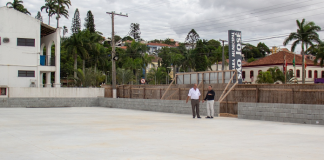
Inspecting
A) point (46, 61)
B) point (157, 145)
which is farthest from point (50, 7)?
point (157, 145)

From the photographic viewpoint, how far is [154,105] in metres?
25.2

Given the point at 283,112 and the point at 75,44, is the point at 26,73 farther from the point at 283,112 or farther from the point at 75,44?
the point at 75,44

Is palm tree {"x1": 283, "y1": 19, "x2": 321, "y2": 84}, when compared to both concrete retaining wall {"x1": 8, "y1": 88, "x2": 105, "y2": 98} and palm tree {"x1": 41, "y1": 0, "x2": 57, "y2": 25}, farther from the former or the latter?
palm tree {"x1": 41, "y1": 0, "x2": 57, "y2": 25}

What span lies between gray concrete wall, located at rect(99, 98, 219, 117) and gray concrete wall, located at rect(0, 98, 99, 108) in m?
1.57

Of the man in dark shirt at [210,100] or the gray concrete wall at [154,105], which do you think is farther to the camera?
the gray concrete wall at [154,105]

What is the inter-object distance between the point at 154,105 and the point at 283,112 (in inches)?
432

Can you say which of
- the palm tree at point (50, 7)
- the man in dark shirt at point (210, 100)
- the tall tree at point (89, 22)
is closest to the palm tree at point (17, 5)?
the palm tree at point (50, 7)

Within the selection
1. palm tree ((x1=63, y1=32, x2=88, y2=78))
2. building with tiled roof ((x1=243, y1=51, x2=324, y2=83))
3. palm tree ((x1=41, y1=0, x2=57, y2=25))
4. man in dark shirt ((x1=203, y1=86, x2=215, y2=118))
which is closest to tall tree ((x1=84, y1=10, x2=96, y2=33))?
palm tree ((x1=41, y1=0, x2=57, y2=25))

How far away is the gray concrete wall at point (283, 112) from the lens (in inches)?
580

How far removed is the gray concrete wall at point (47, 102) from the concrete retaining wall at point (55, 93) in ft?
3.52

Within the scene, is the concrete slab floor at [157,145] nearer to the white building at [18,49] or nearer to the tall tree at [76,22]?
the white building at [18,49]

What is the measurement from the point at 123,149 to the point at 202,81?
14.5 meters

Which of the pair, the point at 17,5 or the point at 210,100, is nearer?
the point at 210,100

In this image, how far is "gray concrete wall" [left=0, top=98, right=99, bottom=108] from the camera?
102ft
